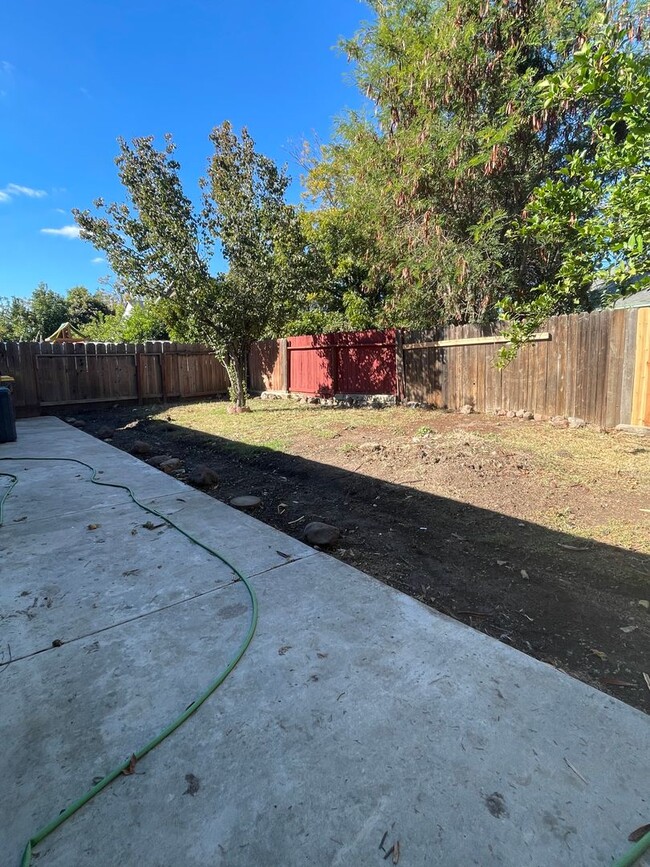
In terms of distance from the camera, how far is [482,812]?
1270 millimetres

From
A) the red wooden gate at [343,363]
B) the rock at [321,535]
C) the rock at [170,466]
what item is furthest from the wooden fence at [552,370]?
the rock at [170,466]

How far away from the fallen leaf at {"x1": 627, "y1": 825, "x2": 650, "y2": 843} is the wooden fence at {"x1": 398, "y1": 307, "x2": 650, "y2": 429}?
20.4 ft

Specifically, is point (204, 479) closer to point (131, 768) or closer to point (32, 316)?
point (131, 768)

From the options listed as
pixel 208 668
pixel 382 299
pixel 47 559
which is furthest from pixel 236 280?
pixel 208 668

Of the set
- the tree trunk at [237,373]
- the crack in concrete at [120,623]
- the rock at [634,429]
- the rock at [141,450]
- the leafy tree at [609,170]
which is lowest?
the crack in concrete at [120,623]

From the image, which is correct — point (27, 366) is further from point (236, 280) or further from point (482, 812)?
point (482, 812)

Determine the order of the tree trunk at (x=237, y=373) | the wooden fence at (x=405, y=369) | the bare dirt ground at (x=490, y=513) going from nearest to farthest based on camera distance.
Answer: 1. the bare dirt ground at (x=490, y=513)
2. the wooden fence at (x=405, y=369)
3. the tree trunk at (x=237, y=373)

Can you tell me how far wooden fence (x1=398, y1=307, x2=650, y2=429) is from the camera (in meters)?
6.32

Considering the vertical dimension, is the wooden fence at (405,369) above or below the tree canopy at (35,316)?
below

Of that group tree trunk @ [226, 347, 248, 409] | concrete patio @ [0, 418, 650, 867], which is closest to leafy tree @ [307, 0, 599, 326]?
tree trunk @ [226, 347, 248, 409]

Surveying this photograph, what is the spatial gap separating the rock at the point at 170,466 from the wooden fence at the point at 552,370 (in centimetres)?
573

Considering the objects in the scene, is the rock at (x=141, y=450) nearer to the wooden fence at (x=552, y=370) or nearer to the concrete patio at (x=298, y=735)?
the concrete patio at (x=298, y=735)

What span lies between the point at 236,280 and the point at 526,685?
29.2 feet

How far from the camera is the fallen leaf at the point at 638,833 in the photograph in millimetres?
1188
